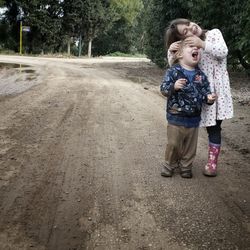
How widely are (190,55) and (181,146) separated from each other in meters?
1.00

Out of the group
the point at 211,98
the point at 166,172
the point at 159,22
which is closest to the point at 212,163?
the point at 166,172

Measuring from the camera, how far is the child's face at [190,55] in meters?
4.37

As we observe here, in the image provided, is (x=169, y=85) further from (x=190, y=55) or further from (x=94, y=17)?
(x=94, y=17)

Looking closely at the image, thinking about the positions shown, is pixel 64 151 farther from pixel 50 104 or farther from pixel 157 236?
pixel 50 104

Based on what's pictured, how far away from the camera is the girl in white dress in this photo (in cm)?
435

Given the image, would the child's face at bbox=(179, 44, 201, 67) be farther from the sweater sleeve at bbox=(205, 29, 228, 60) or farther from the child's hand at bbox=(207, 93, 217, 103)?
the child's hand at bbox=(207, 93, 217, 103)

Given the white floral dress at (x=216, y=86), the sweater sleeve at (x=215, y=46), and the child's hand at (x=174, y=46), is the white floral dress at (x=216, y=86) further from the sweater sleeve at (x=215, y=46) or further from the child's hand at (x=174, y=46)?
the child's hand at (x=174, y=46)

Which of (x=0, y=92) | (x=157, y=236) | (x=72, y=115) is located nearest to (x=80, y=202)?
(x=157, y=236)

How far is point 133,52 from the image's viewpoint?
53.6 metres

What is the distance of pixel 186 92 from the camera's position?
14.4ft

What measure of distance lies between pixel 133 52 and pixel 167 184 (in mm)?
50115

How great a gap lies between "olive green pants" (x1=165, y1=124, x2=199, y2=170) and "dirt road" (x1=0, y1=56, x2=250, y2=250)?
19 centimetres

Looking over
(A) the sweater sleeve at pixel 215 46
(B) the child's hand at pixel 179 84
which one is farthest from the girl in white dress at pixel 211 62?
(B) the child's hand at pixel 179 84

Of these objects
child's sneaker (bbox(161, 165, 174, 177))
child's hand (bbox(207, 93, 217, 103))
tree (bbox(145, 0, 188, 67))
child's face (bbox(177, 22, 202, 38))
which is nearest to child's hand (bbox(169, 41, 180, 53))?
child's face (bbox(177, 22, 202, 38))
